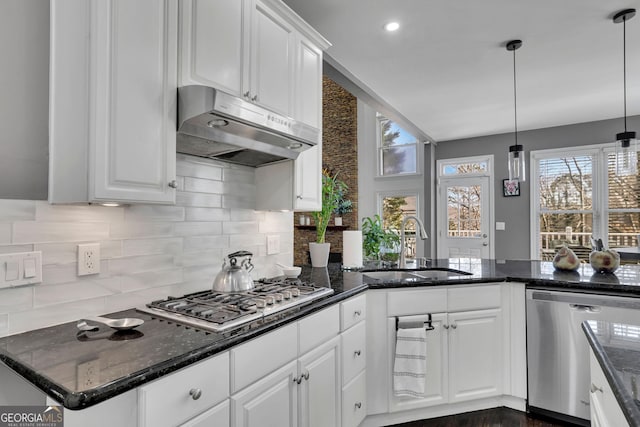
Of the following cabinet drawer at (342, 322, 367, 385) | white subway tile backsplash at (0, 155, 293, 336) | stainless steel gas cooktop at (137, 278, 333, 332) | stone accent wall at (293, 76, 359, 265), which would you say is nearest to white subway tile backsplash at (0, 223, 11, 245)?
white subway tile backsplash at (0, 155, 293, 336)

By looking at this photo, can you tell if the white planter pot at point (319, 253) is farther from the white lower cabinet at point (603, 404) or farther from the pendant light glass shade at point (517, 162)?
the white lower cabinet at point (603, 404)

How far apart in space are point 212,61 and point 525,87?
3.48 meters

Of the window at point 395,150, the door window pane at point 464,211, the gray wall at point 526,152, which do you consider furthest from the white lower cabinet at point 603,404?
the window at point 395,150

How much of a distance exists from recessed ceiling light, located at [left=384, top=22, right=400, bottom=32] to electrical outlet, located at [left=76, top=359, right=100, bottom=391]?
8.40 feet

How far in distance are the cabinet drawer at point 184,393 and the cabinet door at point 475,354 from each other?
1640 mm

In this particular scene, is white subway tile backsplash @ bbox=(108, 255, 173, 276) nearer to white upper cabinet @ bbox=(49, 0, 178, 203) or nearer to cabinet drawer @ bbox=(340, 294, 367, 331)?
white upper cabinet @ bbox=(49, 0, 178, 203)

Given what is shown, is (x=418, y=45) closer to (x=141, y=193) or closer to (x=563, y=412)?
(x=141, y=193)

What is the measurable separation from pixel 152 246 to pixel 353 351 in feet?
3.93

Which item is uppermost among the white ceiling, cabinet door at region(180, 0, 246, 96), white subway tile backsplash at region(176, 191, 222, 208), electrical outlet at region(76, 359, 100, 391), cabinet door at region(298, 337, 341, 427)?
the white ceiling

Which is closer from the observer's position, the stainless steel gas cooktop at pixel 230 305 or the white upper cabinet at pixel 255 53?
the stainless steel gas cooktop at pixel 230 305

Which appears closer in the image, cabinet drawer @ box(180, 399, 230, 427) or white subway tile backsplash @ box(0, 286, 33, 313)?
cabinet drawer @ box(180, 399, 230, 427)

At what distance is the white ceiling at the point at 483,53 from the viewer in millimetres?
2301

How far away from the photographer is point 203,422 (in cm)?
104

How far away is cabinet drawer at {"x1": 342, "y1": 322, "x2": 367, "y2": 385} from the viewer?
1855 millimetres
